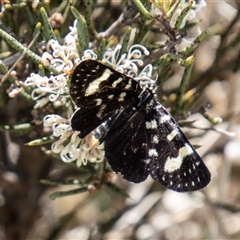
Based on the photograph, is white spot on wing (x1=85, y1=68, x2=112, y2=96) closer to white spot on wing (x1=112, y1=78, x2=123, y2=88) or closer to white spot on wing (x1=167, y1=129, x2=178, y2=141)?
white spot on wing (x1=112, y1=78, x2=123, y2=88)

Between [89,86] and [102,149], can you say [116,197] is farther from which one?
[89,86]

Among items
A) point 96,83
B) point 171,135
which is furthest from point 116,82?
point 171,135

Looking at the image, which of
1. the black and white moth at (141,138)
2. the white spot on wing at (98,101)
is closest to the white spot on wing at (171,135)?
the black and white moth at (141,138)

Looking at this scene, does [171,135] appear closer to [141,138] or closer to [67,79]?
[141,138]

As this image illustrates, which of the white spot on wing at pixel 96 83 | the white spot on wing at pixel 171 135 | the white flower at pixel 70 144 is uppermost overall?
the white spot on wing at pixel 96 83

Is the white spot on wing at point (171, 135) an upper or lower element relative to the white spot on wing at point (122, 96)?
lower

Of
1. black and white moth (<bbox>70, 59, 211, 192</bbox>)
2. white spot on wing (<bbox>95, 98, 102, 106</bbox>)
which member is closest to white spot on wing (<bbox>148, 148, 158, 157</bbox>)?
black and white moth (<bbox>70, 59, 211, 192</bbox>)

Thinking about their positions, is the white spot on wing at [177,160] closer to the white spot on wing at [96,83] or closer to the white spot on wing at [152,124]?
the white spot on wing at [152,124]

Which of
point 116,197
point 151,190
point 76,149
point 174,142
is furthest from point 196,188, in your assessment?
point 116,197

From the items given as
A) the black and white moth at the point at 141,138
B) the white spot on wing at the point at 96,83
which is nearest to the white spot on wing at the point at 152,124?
the black and white moth at the point at 141,138
